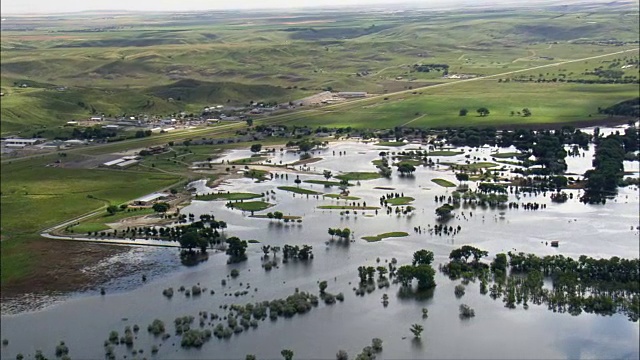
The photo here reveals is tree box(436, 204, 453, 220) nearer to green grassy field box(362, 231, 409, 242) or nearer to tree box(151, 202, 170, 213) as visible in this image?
green grassy field box(362, 231, 409, 242)

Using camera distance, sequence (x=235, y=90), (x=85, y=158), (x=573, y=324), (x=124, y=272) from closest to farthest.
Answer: (x=573, y=324)
(x=124, y=272)
(x=85, y=158)
(x=235, y=90)

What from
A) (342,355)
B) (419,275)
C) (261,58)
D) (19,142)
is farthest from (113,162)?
(261,58)

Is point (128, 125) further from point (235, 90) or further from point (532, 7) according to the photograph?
point (532, 7)

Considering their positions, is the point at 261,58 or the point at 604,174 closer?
the point at 604,174

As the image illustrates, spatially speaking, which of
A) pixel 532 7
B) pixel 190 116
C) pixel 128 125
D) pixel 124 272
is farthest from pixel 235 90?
pixel 532 7

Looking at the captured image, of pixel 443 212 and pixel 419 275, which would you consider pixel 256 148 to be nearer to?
pixel 443 212

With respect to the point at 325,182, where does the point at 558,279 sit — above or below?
below
